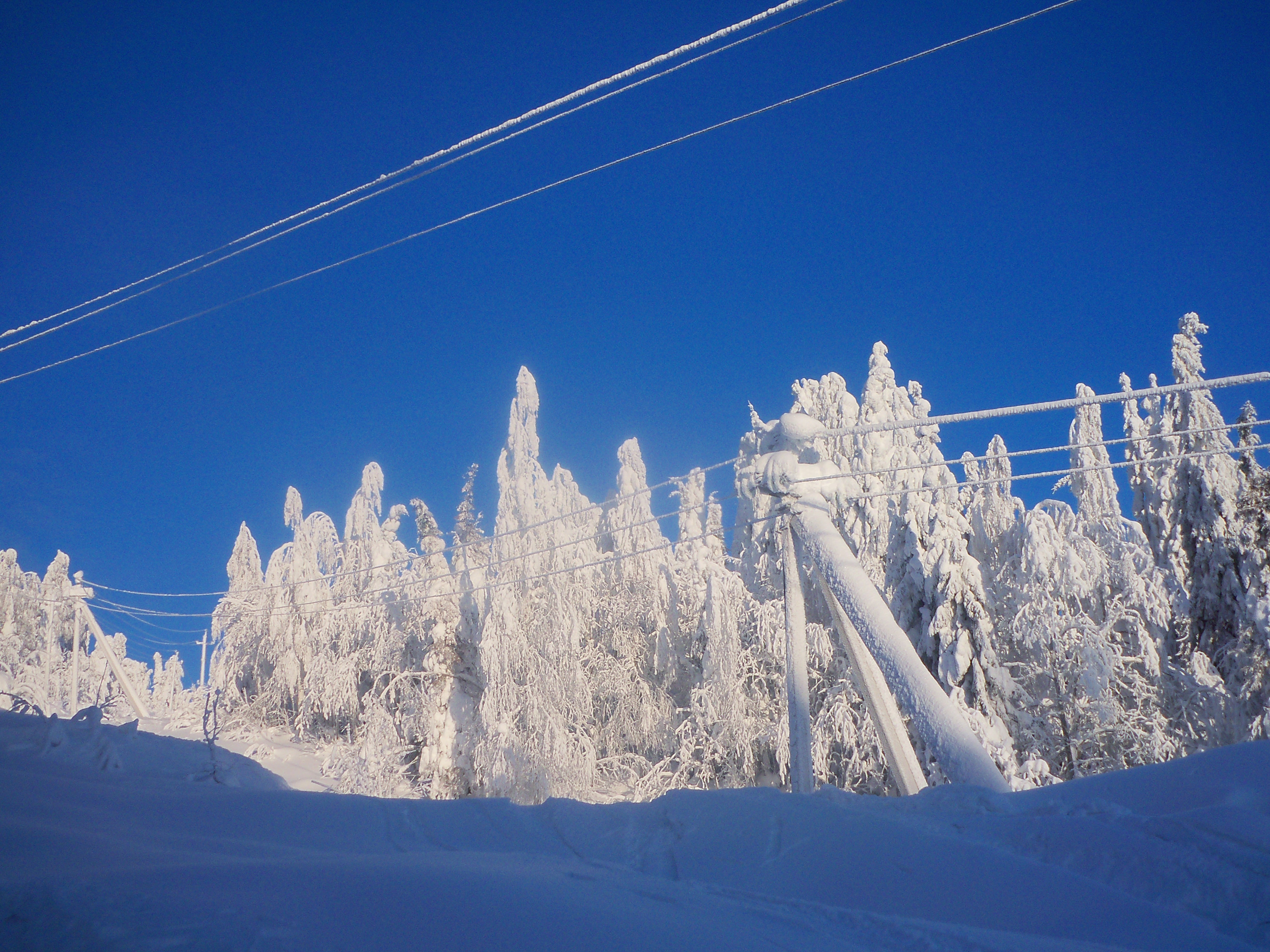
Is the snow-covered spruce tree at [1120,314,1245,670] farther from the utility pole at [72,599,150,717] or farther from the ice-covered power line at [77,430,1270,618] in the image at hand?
the utility pole at [72,599,150,717]

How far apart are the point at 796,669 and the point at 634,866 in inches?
150

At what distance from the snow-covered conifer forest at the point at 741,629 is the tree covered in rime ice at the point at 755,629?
0.06 m

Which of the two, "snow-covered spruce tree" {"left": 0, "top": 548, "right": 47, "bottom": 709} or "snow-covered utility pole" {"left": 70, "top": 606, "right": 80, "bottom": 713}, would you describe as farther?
"snow-covered spruce tree" {"left": 0, "top": 548, "right": 47, "bottom": 709}

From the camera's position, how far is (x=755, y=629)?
15.3 meters

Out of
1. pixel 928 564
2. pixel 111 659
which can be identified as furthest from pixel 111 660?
pixel 928 564

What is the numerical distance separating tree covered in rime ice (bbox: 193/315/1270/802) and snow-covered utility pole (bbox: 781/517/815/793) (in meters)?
2.94

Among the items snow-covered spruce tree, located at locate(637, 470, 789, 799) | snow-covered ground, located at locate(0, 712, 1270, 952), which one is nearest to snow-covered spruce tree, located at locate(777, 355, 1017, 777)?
snow-covered spruce tree, located at locate(637, 470, 789, 799)

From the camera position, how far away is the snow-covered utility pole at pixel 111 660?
10422 mm

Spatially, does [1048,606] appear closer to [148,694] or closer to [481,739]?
[481,739]

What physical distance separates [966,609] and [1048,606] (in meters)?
1.99

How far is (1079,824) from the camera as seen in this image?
318 centimetres

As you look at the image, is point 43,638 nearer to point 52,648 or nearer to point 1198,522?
point 52,648

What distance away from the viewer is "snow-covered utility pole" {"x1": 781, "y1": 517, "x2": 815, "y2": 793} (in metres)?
6.65

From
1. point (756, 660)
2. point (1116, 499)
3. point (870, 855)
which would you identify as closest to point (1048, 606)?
point (756, 660)
